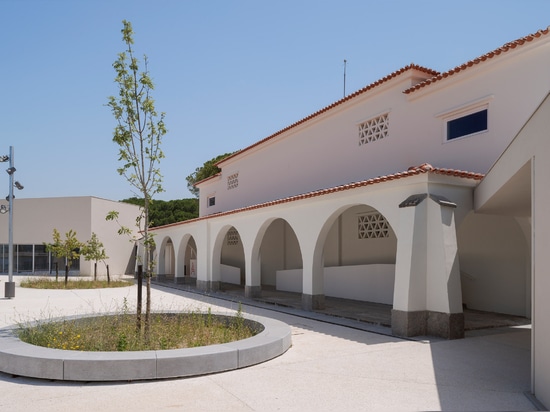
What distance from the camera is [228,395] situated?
549 cm

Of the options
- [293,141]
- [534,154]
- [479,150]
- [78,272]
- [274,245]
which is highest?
[293,141]

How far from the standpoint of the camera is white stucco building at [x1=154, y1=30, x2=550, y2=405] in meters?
7.82

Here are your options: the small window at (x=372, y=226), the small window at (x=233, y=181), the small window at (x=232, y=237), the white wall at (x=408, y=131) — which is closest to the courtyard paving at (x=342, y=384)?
the white wall at (x=408, y=131)

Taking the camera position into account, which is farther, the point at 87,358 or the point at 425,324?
the point at 425,324

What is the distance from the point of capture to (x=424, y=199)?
9.19 metres

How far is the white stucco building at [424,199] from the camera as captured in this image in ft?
25.6

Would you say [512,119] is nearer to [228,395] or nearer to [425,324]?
[425,324]

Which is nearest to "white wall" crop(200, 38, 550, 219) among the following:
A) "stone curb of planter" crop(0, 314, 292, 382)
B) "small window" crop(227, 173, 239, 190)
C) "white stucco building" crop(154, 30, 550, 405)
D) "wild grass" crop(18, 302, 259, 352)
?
"white stucco building" crop(154, 30, 550, 405)

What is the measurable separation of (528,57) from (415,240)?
510cm

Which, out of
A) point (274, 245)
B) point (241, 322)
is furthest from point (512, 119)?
point (274, 245)

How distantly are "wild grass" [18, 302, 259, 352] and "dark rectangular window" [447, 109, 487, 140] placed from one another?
7107 mm

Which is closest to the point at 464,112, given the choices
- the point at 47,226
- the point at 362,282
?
the point at 362,282

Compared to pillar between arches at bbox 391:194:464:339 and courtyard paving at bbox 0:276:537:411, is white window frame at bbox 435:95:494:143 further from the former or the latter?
courtyard paving at bbox 0:276:537:411

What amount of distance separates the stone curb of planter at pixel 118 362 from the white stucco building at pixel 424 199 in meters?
3.88
